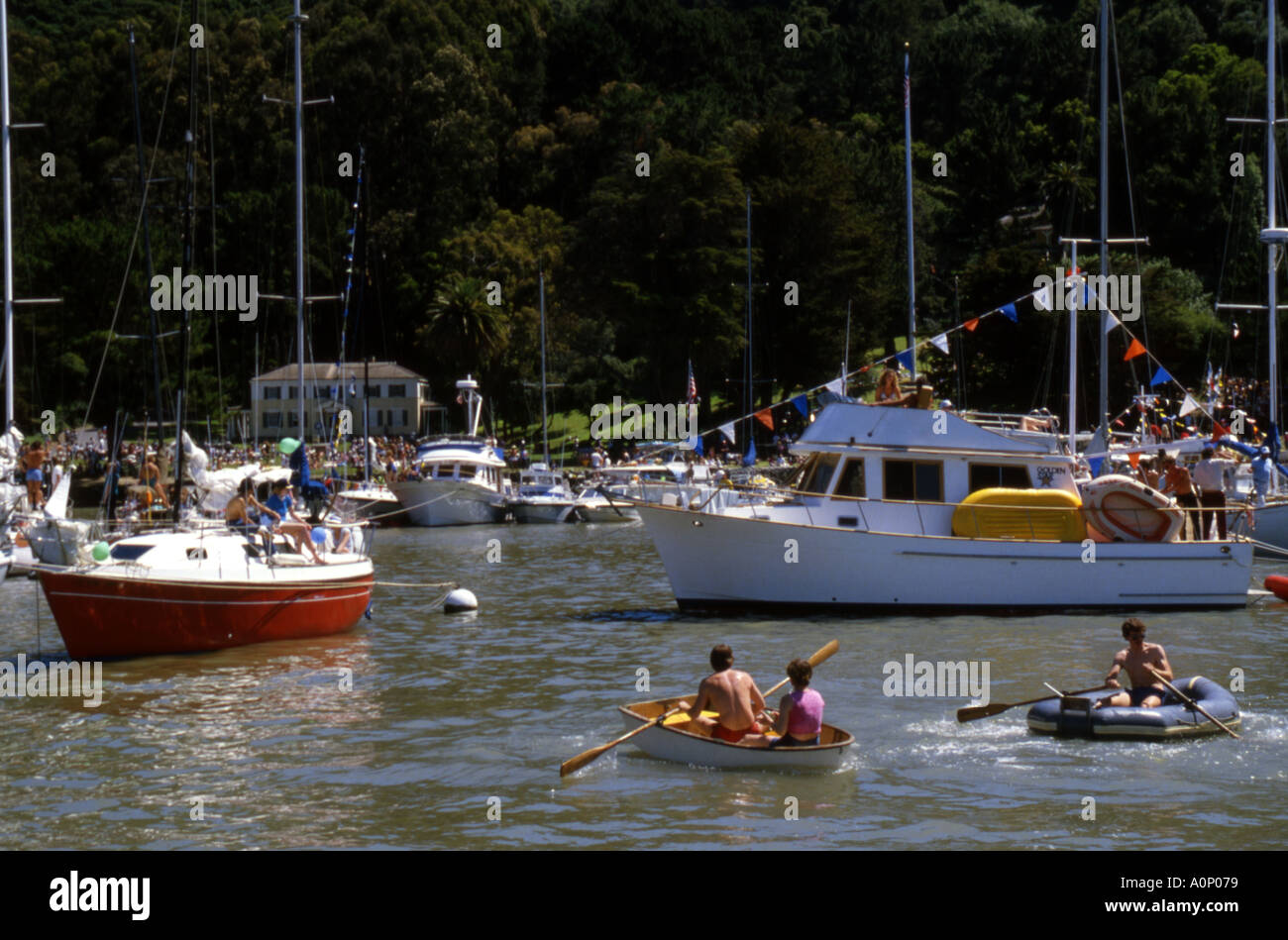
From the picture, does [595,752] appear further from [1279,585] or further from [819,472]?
[1279,585]

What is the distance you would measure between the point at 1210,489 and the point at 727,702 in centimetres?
1696

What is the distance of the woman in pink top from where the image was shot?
15.3m

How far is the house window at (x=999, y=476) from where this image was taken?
90.2ft

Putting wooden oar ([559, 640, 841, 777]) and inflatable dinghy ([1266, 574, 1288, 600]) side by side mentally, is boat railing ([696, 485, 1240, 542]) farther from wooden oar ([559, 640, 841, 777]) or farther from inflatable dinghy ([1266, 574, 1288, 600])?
wooden oar ([559, 640, 841, 777])

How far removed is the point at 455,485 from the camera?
5700cm

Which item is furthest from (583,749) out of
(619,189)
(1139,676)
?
(619,189)

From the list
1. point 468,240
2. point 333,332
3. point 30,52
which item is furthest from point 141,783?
point 30,52

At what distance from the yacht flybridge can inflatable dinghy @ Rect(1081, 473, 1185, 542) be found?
8cm

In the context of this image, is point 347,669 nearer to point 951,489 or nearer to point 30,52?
point 951,489

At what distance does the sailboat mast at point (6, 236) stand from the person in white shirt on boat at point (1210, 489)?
23.3 metres

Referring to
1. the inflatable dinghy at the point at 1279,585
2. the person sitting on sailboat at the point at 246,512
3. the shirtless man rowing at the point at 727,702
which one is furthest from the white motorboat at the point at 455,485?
the shirtless man rowing at the point at 727,702

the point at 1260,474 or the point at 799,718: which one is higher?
the point at 1260,474

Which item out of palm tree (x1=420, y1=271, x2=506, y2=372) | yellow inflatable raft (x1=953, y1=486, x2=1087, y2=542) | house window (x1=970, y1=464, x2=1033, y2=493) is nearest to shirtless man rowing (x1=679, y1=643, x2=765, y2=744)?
yellow inflatable raft (x1=953, y1=486, x2=1087, y2=542)
